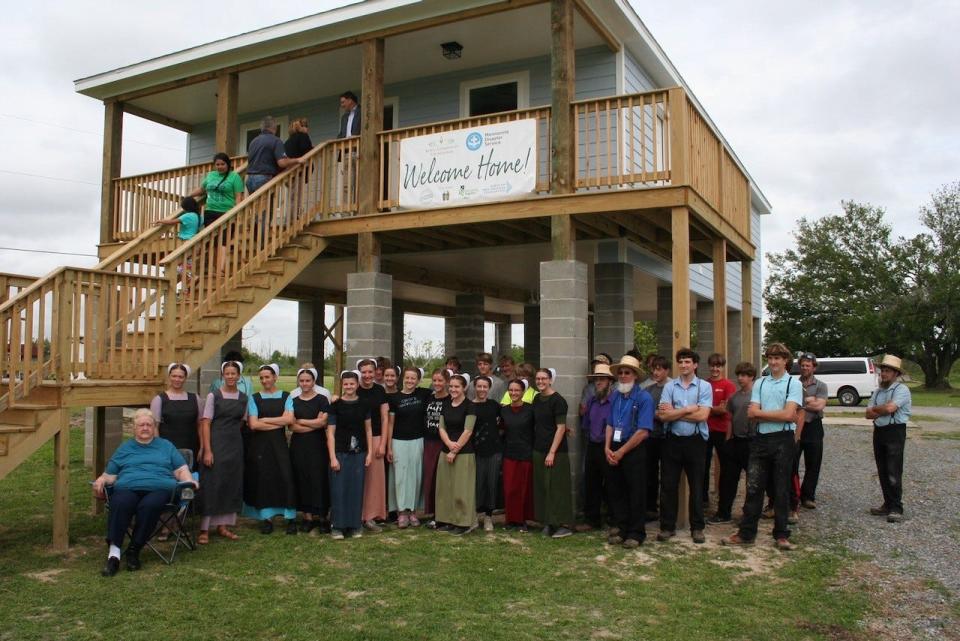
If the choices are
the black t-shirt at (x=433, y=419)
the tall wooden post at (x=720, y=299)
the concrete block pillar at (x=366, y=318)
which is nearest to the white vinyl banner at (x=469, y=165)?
the concrete block pillar at (x=366, y=318)

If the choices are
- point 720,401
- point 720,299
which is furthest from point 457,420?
point 720,299

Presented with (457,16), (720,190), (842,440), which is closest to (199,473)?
(457,16)

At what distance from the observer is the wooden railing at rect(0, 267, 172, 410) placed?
6.30 m

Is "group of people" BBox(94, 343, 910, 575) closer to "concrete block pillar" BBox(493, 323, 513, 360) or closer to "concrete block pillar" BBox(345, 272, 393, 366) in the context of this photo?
"concrete block pillar" BBox(345, 272, 393, 366)

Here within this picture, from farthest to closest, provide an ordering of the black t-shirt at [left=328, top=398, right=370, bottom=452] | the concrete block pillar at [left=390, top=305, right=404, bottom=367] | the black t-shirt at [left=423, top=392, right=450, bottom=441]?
1. the concrete block pillar at [left=390, top=305, right=404, bottom=367]
2. the black t-shirt at [left=423, top=392, right=450, bottom=441]
3. the black t-shirt at [left=328, top=398, right=370, bottom=452]

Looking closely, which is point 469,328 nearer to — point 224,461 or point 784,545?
point 224,461

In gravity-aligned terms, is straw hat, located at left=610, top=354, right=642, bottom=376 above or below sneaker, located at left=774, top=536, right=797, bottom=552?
above

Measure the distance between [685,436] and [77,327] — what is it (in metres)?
5.37

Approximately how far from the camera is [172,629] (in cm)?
470

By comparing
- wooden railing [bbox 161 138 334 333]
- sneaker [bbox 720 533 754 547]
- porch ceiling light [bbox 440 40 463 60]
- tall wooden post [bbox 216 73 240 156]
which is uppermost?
porch ceiling light [bbox 440 40 463 60]

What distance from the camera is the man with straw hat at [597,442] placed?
712cm

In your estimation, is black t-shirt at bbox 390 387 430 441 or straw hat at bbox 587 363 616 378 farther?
black t-shirt at bbox 390 387 430 441

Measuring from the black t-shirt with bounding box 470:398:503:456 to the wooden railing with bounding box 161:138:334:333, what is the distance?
3200 mm

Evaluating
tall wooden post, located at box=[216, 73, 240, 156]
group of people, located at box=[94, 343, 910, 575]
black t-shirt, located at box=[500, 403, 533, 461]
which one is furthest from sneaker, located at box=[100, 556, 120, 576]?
tall wooden post, located at box=[216, 73, 240, 156]
